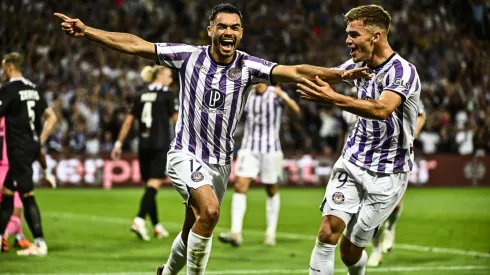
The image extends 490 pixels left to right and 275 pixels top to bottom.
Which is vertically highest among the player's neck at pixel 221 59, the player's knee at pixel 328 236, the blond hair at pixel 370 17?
the blond hair at pixel 370 17

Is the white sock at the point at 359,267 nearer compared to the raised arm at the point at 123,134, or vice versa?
the white sock at the point at 359,267

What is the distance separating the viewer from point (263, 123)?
1288 centimetres

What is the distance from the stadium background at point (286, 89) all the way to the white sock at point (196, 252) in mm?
8009

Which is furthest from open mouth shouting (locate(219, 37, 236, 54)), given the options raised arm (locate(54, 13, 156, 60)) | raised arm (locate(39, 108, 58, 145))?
raised arm (locate(39, 108, 58, 145))

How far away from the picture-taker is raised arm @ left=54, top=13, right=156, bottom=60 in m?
7.14

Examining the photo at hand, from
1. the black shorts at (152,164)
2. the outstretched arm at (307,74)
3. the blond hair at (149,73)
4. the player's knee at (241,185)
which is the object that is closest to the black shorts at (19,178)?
the black shorts at (152,164)

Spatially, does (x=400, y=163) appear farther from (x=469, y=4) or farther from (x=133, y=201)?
(x=469, y=4)

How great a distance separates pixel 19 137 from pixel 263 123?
366cm

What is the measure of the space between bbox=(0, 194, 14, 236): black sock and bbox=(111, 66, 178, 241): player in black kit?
8.11 feet

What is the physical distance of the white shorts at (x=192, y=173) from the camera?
24.2 feet

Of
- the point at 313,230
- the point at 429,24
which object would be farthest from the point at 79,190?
the point at 429,24

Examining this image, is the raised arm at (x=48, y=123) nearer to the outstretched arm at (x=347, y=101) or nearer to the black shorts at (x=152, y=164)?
the black shorts at (x=152, y=164)

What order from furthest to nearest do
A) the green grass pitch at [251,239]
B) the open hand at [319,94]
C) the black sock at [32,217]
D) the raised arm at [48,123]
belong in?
the raised arm at [48,123] → the black sock at [32,217] → the green grass pitch at [251,239] → the open hand at [319,94]

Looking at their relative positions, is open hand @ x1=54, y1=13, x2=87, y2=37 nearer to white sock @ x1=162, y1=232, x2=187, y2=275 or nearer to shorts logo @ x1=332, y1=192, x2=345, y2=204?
white sock @ x1=162, y1=232, x2=187, y2=275
